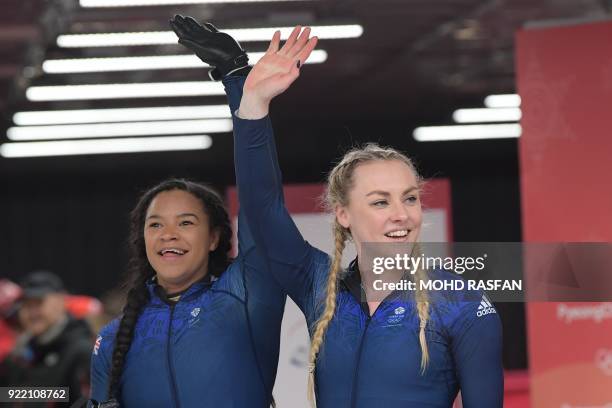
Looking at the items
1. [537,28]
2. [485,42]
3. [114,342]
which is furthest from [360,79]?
[114,342]

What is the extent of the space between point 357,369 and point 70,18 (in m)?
4.11

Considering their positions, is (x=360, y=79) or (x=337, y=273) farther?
(x=360, y=79)

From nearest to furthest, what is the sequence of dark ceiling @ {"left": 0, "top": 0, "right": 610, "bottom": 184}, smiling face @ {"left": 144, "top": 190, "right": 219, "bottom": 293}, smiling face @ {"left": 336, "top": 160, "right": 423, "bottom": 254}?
smiling face @ {"left": 336, "top": 160, "right": 423, "bottom": 254}, smiling face @ {"left": 144, "top": 190, "right": 219, "bottom": 293}, dark ceiling @ {"left": 0, "top": 0, "right": 610, "bottom": 184}

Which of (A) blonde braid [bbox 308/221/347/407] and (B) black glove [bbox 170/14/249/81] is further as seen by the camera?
(B) black glove [bbox 170/14/249/81]

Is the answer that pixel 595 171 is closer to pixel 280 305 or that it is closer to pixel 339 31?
pixel 280 305

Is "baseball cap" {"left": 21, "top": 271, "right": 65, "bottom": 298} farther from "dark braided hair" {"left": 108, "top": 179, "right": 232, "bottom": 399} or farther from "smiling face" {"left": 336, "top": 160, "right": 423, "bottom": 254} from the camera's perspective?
"smiling face" {"left": 336, "top": 160, "right": 423, "bottom": 254}

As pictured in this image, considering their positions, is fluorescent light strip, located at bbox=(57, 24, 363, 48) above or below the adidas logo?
above

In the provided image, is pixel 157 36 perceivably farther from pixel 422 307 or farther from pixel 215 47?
pixel 422 307

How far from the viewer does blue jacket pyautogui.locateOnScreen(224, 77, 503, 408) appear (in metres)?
2.82

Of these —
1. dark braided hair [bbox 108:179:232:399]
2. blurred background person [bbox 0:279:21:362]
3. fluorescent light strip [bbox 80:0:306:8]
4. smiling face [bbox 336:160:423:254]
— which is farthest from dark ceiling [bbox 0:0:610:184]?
blurred background person [bbox 0:279:21:362]

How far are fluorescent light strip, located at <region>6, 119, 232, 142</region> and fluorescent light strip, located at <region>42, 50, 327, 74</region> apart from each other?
2655 millimetres

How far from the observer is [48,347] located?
5.44 meters

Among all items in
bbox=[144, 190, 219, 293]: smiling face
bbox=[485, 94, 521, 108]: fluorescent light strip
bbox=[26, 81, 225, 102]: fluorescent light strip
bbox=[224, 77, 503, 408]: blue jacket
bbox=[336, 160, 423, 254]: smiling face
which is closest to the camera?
bbox=[224, 77, 503, 408]: blue jacket

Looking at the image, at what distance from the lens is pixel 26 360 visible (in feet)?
16.7
